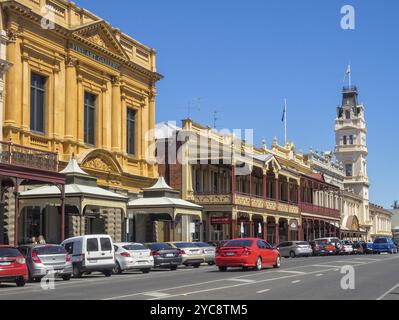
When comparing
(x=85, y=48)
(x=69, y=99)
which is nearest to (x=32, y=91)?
(x=69, y=99)

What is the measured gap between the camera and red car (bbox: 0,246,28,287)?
75.9ft

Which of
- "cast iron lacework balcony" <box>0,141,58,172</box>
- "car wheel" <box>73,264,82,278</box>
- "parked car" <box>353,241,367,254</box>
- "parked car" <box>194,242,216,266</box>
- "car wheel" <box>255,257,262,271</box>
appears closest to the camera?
"car wheel" <box>73,264,82,278</box>

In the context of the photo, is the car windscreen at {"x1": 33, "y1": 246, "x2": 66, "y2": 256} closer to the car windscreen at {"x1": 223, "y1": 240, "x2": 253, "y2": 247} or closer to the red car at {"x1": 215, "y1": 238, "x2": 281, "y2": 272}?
the red car at {"x1": 215, "y1": 238, "x2": 281, "y2": 272}

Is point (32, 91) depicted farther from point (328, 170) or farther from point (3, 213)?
point (328, 170)

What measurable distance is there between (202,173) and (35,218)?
21.3 metres

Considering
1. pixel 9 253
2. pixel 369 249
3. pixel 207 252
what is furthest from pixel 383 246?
pixel 9 253

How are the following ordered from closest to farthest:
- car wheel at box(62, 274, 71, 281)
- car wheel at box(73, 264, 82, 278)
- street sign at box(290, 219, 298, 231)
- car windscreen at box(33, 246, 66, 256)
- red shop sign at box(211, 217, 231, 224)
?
car windscreen at box(33, 246, 66, 256) → car wheel at box(62, 274, 71, 281) → car wheel at box(73, 264, 82, 278) → red shop sign at box(211, 217, 231, 224) → street sign at box(290, 219, 298, 231)

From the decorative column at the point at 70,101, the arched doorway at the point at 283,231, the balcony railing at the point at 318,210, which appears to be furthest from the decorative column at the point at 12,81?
the balcony railing at the point at 318,210

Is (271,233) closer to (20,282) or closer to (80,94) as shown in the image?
(80,94)

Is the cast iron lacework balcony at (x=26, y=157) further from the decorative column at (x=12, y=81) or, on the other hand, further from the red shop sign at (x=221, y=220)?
the red shop sign at (x=221, y=220)

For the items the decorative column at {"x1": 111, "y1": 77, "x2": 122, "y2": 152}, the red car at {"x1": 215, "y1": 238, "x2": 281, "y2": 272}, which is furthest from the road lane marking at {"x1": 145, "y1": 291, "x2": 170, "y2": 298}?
the decorative column at {"x1": 111, "y1": 77, "x2": 122, "y2": 152}

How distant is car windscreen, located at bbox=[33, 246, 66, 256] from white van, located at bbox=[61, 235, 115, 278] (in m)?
2.00

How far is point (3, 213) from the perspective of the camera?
107 feet

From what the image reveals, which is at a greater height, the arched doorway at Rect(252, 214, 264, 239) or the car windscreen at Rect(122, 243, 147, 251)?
the arched doorway at Rect(252, 214, 264, 239)
